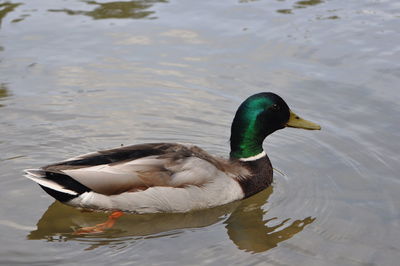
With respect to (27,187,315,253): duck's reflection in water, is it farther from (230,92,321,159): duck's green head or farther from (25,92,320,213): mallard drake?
(230,92,321,159): duck's green head

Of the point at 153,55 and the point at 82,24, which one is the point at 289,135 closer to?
the point at 153,55

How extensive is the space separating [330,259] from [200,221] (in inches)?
50.9

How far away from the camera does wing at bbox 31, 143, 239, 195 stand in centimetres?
688

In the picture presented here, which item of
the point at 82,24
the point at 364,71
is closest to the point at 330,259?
the point at 364,71

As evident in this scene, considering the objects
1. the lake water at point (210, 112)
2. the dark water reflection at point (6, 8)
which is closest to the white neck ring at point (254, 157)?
the lake water at point (210, 112)

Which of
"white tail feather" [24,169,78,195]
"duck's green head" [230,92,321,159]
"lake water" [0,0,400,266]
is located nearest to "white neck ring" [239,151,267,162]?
"duck's green head" [230,92,321,159]

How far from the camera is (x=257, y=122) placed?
7668 millimetres

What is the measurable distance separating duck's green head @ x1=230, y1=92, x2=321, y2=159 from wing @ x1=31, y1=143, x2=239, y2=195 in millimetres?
565

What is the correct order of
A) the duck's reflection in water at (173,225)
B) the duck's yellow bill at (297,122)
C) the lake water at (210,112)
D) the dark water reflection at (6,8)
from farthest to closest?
the dark water reflection at (6,8) < the duck's yellow bill at (297,122) < the duck's reflection in water at (173,225) < the lake water at (210,112)

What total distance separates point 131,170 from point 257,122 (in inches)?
55.5

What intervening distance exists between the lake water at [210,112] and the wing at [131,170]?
32cm

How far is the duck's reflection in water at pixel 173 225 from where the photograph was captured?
261 inches

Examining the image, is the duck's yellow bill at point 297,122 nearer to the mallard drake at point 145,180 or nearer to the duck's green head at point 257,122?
the duck's green head at point 257,122

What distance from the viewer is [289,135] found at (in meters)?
8.62
